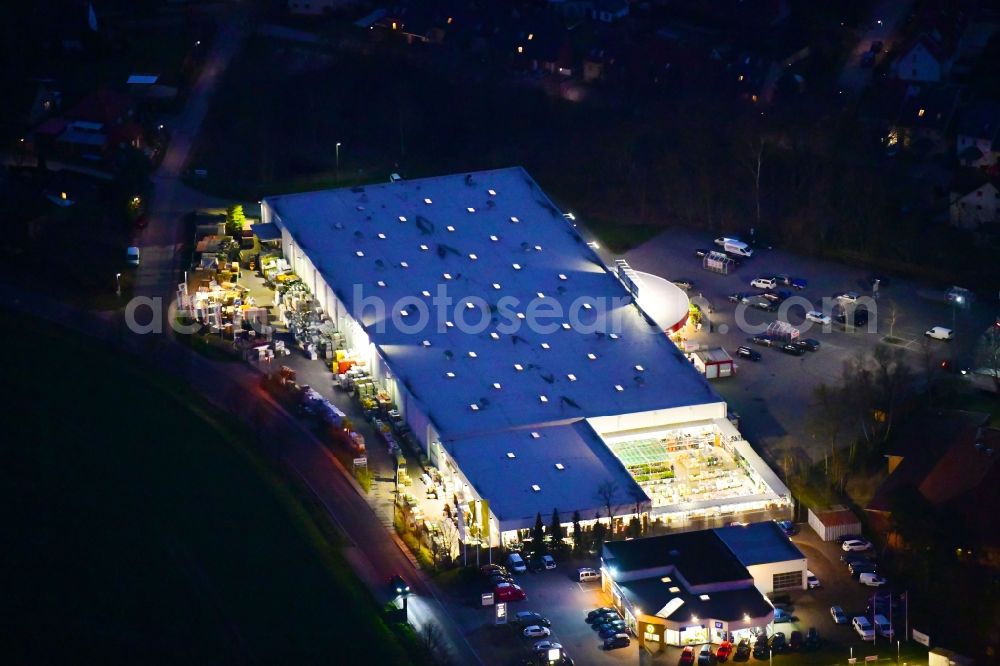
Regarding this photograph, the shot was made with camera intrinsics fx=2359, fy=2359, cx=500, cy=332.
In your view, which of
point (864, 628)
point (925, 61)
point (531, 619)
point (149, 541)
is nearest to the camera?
point (864, 628)

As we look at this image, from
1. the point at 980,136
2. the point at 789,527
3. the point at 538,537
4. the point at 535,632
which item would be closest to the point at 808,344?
the point at 789,527

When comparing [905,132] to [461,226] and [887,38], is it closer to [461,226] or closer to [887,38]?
[887,38]

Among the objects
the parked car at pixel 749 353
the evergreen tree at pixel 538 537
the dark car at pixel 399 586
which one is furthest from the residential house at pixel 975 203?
the dark car at pixel 399 586

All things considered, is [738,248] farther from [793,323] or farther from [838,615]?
[838,615]

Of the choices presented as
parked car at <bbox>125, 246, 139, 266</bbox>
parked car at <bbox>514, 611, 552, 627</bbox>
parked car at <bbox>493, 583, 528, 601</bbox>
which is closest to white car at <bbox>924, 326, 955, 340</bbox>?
parked car at <bbox>493, 583, 528, 601</bbox>

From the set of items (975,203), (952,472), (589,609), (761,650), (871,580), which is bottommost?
(761,650)

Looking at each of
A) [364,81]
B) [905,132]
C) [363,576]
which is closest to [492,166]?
[364,81]
